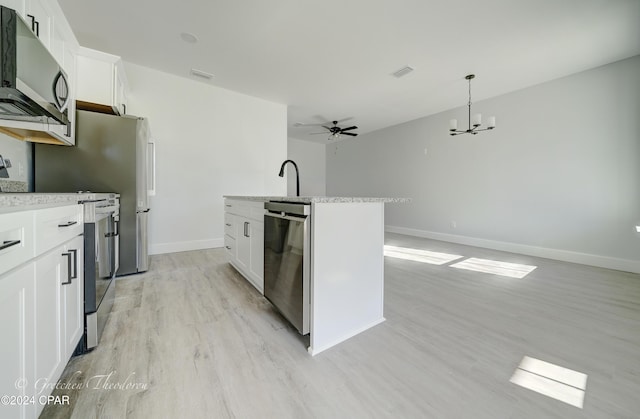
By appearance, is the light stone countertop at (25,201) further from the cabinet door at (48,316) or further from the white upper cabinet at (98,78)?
the white upper cabinet at (98,78)

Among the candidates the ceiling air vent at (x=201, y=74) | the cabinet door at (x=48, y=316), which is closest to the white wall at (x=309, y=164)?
the ceiling air vent at (x=201, y=74)

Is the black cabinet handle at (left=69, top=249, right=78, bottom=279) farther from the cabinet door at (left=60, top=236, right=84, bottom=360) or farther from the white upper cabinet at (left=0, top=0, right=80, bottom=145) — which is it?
the white upper cabinet at (left=0, top=0, right=80, bottom=145)

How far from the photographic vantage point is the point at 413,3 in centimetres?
225

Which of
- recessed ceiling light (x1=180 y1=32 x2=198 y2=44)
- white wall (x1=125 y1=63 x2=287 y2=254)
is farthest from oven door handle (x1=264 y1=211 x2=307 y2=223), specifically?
white wall (x1=125 y1=63 x2=287 y2=254)

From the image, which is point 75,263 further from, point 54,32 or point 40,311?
point 54,32

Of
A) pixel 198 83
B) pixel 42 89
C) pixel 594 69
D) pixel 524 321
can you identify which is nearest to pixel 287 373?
pixel 524 321

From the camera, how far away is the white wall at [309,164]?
7812 mm

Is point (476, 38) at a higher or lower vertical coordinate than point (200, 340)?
→ higher

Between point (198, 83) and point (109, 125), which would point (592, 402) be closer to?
point (109, 125)

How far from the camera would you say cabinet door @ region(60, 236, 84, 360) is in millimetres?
1084

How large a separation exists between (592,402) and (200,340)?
2.08 m

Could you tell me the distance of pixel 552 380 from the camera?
3.90 ft

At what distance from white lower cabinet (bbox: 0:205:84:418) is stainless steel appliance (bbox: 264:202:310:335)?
42.0 inches

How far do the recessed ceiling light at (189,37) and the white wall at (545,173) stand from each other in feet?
15.9
